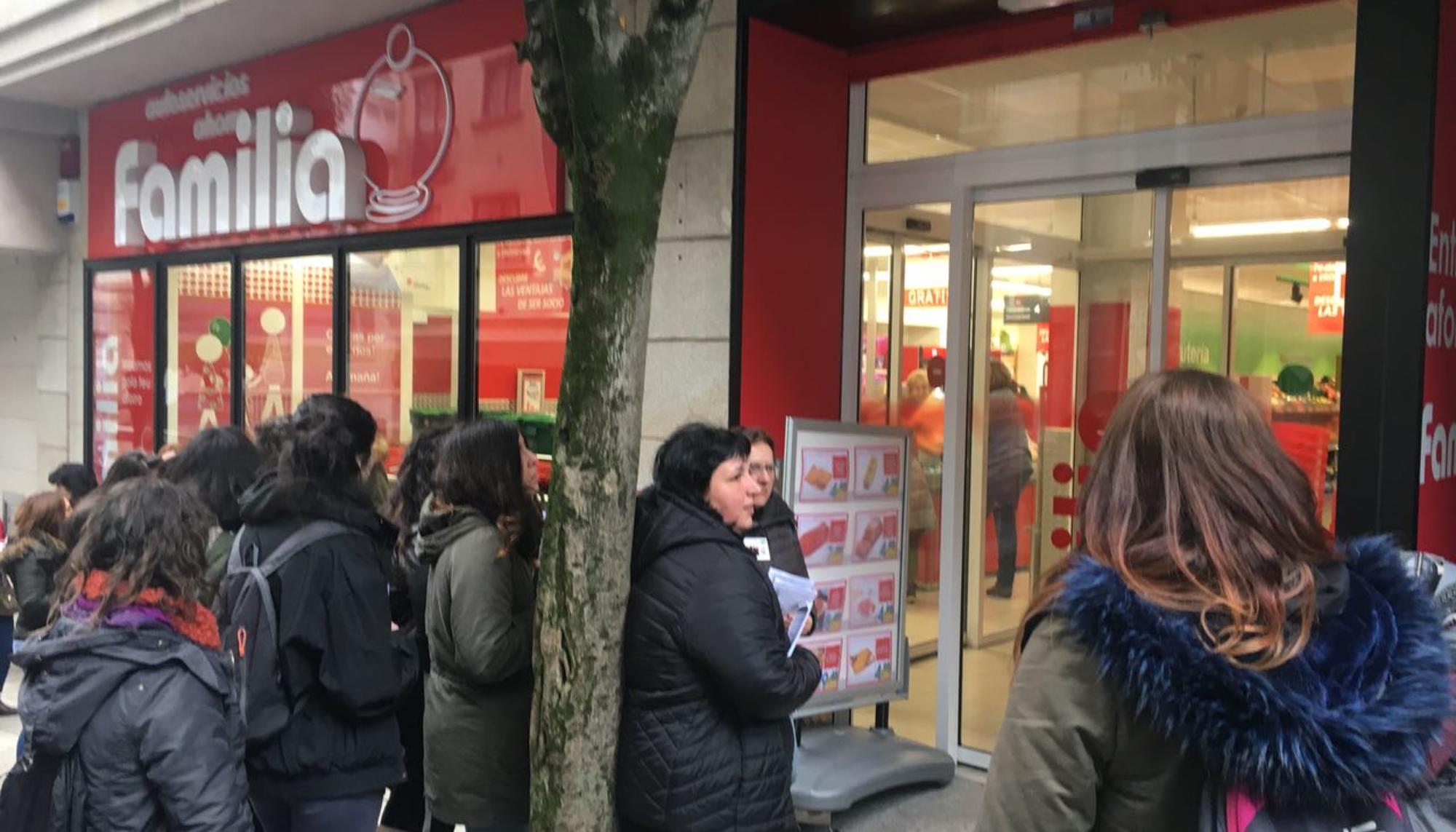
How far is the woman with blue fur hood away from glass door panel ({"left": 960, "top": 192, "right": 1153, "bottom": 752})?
3.86 metres

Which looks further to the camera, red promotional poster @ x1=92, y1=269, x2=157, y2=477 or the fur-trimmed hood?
red promotional poster @ x1=92, y1=269, x2=157, y2=477

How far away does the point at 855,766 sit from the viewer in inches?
201

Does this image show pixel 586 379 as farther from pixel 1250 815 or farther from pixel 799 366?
pixel 799 366

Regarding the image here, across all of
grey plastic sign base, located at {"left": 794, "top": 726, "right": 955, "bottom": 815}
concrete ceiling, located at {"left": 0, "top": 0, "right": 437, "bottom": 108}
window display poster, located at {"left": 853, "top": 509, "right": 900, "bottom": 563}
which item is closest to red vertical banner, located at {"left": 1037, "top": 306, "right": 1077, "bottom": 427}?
window display poster, located at {"left": 853, "top": 509, "right": 900, "bottom": 563}

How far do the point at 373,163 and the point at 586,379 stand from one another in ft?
16.4

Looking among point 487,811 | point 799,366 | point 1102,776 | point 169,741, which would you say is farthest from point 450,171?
point 1102,776

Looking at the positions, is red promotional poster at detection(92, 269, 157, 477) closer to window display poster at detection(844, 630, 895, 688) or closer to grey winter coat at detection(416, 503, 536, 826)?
window display poster at detection(844, 630, 895, 688)

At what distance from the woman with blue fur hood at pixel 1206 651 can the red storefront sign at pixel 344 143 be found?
17.1 ft

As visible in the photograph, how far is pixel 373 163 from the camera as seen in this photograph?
7746 millimetres

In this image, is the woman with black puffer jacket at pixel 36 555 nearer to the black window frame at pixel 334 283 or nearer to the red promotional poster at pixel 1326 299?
the black window frame at pixel 334 283

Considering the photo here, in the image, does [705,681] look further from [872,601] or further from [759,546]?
→ [872,601]

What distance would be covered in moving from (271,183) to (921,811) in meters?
6.11

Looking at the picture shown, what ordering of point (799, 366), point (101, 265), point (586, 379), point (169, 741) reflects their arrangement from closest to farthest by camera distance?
point (169, 741) < point (586, 379) < point (799, 366) < point (101, 265)

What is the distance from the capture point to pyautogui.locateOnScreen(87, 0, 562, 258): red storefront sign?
6855 mm
